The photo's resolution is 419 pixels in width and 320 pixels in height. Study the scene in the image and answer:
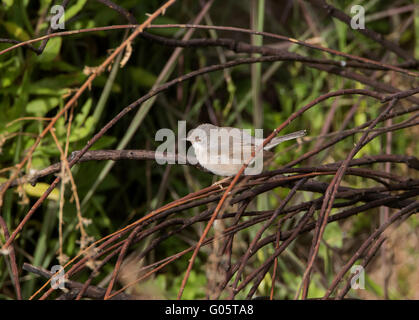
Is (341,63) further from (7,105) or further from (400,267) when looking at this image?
(400,267)

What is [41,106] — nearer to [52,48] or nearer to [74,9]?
[52,48]

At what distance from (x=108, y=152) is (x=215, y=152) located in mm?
757

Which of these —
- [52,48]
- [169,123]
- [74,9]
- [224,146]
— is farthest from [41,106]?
[169,123]

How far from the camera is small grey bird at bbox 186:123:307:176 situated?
2.23m

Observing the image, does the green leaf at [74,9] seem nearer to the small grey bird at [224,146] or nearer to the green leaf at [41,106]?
the green leaf at [41,106]

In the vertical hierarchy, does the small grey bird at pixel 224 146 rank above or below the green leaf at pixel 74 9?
below

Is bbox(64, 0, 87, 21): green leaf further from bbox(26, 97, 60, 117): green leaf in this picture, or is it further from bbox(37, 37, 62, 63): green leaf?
bbox(26, 97, 60, 117): green leaf

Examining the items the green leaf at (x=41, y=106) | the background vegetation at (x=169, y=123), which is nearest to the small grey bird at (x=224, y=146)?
the background vegetation at (x=169, y=123)

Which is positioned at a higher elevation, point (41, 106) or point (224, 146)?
point (41, 106)

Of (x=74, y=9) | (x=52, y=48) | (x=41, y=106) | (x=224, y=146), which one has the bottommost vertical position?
(x=224, y=146)

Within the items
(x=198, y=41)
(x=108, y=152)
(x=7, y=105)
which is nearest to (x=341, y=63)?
(x=198, y=41)

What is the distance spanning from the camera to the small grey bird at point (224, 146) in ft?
7.32

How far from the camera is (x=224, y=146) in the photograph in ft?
7.79
